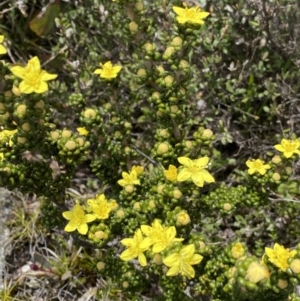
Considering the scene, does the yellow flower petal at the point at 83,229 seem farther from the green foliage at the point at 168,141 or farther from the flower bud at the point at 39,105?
the flower bud at the point at 39,105

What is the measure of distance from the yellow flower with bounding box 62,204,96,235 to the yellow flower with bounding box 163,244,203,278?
1.54ft

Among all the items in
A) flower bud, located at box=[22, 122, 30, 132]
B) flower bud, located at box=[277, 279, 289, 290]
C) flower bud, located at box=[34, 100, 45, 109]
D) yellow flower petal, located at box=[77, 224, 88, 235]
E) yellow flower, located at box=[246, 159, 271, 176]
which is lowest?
yellow flower petal, located at box=[77, 224, 88, 235]

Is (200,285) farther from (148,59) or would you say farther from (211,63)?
(211,63)

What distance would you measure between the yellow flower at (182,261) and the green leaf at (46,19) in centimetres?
204

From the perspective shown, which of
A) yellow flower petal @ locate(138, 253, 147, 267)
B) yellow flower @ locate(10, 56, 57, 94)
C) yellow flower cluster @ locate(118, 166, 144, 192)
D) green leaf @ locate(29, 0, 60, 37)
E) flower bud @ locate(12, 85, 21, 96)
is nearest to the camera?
yellow flower @ locate(10, 56, 57, 94)

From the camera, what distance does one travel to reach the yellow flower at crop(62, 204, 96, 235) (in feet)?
7.52

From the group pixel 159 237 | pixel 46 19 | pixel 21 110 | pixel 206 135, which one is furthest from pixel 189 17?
pixel 46 19

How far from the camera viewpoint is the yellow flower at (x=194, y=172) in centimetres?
219

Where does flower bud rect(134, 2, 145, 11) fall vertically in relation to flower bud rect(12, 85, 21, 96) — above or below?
above

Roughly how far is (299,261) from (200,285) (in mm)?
788

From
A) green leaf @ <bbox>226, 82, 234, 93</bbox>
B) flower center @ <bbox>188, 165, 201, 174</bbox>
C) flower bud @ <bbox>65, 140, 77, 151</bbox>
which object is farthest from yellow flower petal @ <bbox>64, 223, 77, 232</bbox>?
green leaf @ <bbox>226, 82, 234, 93</bbox>

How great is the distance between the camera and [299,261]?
1770 millimetres

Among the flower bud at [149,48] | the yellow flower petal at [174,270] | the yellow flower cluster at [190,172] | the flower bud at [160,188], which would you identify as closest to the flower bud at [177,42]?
the flower bud at [149,48]

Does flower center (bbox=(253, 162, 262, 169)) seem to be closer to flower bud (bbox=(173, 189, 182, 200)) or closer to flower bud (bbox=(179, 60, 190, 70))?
flower bud (bbox=(173, 189, 182, 200))
